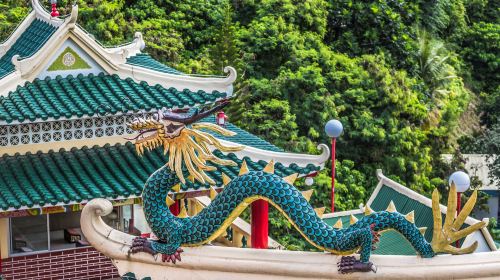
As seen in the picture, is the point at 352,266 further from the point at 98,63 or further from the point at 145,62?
the point at 145,62

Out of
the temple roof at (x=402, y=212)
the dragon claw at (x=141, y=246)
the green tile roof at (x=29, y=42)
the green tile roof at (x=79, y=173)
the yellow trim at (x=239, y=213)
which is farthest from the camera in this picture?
the green tile roof at (x=29, y=42)

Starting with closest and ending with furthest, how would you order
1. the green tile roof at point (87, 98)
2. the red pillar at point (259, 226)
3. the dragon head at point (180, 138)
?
the dragon head at point (180, 138)
the red pillar at point (259, 226)
the green tile roof at point (87, 98)

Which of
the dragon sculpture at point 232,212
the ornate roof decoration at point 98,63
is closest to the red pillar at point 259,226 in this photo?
the dragon sculpture at point 232,212

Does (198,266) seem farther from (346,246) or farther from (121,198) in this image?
(121,198)

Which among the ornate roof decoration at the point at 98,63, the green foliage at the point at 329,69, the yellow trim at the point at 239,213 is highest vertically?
the ornate roof decoration at the point at 98,63

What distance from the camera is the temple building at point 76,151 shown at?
16.4 meters

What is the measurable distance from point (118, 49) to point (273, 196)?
575 centimetres

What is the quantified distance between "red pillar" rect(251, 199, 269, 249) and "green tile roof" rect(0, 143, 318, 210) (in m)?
2.37

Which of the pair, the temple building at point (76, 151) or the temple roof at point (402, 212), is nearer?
the temple building at point (76, 151)

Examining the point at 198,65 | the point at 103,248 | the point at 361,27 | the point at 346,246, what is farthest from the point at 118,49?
the point at 361,27

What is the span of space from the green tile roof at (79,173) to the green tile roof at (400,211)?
2.04 m

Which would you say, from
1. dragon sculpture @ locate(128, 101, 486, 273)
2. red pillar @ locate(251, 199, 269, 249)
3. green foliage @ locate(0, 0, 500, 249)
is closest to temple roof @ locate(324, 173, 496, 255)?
A: red pillar @ locate(251, 199, 269, 249)

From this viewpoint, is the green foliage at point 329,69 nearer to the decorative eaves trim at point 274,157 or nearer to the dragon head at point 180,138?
the decorative eaves trim at point 274,157

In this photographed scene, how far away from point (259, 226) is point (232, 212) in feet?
3.06
